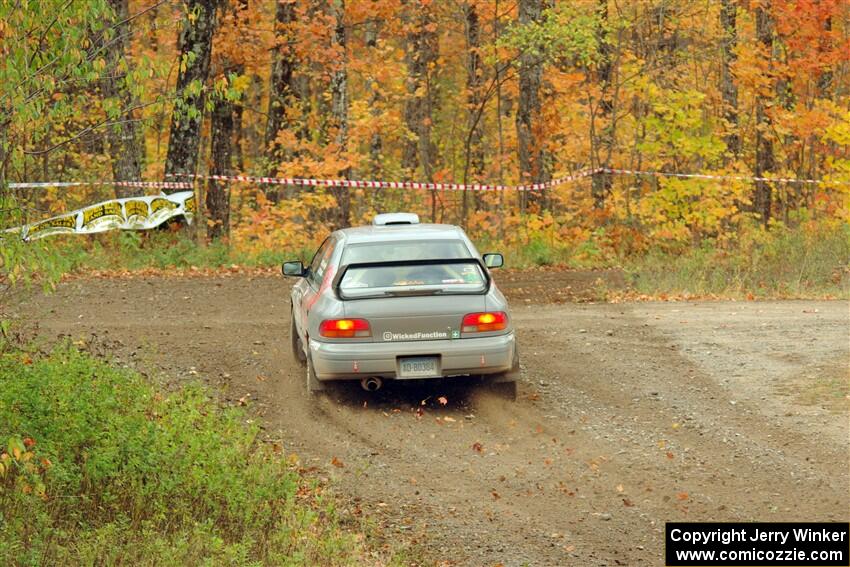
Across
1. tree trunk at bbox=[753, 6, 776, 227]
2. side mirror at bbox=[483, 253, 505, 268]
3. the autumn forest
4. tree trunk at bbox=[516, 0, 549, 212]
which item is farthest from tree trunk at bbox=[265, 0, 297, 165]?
side mirror at bbox=[483, 253, 505, 268]

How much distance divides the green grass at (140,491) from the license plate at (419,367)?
1.67 metres

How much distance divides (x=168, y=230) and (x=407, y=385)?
12.3 meters

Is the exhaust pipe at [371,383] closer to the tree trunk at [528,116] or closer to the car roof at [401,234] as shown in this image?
the car roof at [401,234]

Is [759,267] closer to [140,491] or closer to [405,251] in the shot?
[405,251]

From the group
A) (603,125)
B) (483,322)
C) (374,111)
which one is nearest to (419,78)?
(374,111)

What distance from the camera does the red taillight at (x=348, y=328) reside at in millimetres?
12031

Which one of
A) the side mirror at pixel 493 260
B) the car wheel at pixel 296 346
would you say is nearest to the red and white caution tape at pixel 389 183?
the car wheel at pixel 296 346

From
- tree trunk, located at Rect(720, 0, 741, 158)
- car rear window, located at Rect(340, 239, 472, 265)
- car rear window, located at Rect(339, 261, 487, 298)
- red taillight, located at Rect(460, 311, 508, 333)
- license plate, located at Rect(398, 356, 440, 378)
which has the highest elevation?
tree trunk, located at Rect(720, 0, 741, 158)

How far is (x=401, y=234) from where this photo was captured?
13.2 meters

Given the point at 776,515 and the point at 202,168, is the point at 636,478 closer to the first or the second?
the point at 776,515

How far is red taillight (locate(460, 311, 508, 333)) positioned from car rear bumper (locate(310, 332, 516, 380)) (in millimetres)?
97

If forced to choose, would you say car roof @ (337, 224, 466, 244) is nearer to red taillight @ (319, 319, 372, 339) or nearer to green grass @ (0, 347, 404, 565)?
red taillight @ (319, 319, 372, 339)

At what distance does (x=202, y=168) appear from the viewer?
4906 cm

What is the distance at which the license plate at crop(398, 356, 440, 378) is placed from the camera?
39.4ft
